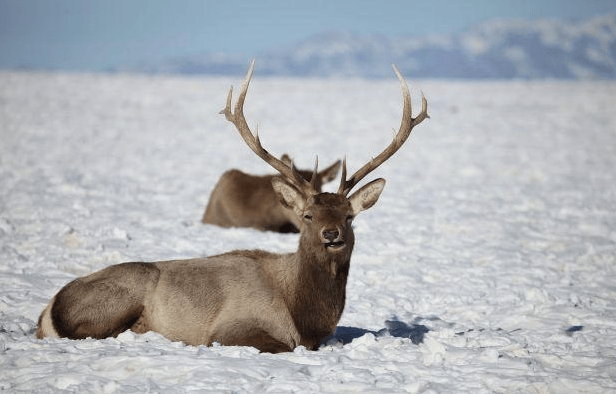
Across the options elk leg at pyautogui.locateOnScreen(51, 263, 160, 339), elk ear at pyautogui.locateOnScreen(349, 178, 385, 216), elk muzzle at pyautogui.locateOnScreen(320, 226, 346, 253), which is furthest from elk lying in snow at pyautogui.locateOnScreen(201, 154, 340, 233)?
elk muzzle at pyautogui.locateOnScreen(320, 226, 346, 253)

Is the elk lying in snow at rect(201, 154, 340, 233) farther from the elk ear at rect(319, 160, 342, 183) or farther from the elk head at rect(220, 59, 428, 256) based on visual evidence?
the elk head at rect(220, 59, 428, 256)

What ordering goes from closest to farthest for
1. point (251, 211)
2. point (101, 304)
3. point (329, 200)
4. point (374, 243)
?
point (101, 304)
point (329, 200)
point (374, 243)
point (251, 211)

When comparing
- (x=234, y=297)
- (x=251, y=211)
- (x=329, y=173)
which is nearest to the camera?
(x=234, y=297)

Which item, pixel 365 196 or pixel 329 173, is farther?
pixel 329 173

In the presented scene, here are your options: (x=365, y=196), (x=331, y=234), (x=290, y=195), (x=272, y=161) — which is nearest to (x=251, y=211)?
(x=272, y=161)

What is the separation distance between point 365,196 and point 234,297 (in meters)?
1.59

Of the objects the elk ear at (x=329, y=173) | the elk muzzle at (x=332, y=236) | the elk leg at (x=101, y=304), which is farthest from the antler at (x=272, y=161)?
the elk ear at (x=329, y=173)

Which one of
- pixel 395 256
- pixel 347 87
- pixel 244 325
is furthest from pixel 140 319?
pixel 347 87

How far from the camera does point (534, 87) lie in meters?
45.7

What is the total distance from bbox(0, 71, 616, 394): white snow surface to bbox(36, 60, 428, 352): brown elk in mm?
261

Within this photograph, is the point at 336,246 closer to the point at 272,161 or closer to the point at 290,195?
the point at 290,195

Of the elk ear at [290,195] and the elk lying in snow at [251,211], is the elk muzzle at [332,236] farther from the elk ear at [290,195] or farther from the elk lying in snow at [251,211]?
the elk lying in snow at [251,211]

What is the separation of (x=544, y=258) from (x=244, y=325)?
6.12m

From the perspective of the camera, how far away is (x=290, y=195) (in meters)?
7.23
